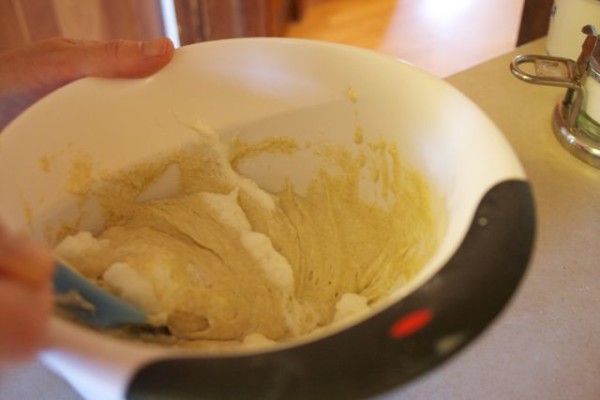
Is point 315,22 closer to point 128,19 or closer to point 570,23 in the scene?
point 128,19

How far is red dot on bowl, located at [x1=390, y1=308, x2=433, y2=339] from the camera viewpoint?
36cm

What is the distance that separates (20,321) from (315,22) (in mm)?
2371

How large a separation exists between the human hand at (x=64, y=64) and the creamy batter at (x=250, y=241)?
10cm

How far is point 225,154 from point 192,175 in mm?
44

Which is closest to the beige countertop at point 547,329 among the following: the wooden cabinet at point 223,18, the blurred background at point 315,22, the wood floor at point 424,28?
the blurred background at point 315,22

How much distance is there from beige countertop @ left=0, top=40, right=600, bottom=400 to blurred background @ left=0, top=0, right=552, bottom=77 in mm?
450

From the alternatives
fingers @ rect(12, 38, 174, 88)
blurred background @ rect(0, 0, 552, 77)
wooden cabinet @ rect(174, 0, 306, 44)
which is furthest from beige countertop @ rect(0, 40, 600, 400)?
wooden cabinet @ rect(174, 0, 306, 44)

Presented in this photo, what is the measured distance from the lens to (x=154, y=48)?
61 cm

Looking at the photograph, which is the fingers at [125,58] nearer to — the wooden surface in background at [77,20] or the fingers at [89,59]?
the fingers at [89,59]

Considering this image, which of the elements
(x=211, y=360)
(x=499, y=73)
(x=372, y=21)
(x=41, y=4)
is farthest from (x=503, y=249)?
(x=372, y=21)

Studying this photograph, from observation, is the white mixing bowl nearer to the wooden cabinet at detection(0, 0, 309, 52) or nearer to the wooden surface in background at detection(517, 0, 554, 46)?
the wooden surface in background at detection(517, 0, 554, 46)

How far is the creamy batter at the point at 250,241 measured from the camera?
1.77ft

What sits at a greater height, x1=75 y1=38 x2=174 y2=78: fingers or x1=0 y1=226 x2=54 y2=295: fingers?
x1=0 y1=226 x2=54 y2=295: fingers

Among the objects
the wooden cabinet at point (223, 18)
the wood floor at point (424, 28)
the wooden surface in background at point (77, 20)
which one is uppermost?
the wooden surface in background at point (77, 20)
